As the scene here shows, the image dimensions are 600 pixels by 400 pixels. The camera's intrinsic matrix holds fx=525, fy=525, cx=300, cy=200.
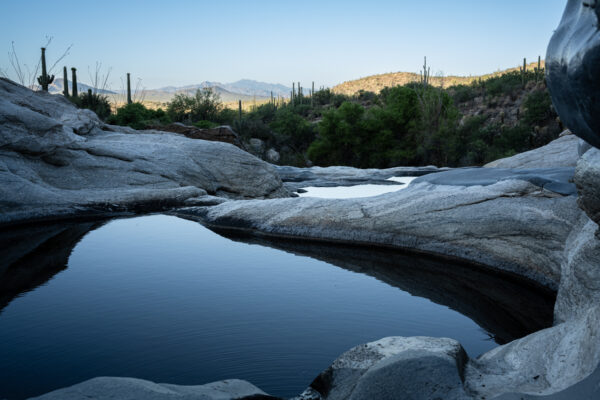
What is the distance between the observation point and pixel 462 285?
4.53m

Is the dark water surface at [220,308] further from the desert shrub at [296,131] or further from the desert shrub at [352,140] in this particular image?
the desert shrub at [296,131]

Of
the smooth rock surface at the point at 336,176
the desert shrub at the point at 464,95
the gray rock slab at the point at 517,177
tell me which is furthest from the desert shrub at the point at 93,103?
the desert shrub at the point at 464,95

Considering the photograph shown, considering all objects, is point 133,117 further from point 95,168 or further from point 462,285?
point 462,285

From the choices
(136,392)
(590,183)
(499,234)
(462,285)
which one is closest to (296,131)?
(499,234)

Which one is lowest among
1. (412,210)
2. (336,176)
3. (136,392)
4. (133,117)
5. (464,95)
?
(136,392)

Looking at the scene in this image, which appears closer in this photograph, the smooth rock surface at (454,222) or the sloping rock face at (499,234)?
the sloping rock face at (499,234)

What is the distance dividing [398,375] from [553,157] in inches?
360

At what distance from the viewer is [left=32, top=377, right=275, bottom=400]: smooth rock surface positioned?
2.02m

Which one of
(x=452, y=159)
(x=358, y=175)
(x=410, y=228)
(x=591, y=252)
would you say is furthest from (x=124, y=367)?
(x=452, y=159)

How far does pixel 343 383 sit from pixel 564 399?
931 mm

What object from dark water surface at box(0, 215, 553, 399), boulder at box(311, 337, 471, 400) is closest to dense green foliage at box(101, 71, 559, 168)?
dark water surface at box(0, 215, 553, 399)

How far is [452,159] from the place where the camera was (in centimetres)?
2255

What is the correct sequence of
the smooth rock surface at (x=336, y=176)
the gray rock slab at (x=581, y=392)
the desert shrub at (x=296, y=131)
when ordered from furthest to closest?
the desert shrub at (x=296, y=131) → the smooth rock surface at (x=336, y=176) → the gray rock slab at (x=581, y=392)

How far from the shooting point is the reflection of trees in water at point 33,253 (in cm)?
456
